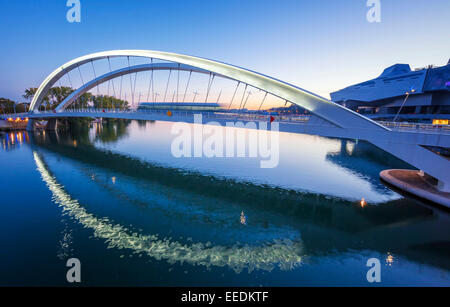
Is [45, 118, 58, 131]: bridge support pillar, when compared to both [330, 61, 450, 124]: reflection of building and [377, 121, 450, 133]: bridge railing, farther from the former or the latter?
[330, 61, 450, 124]: reflection of building

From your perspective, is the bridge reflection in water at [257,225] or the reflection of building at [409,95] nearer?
the bridge reflection in water at [257,225]

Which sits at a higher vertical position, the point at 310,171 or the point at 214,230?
the point at 310,171

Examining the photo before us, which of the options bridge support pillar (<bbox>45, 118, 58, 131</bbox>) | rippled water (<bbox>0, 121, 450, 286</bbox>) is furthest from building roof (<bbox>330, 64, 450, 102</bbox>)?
bridge support pillar (<bbox>45, 118, 58, 131</bbox>)

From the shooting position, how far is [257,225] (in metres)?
11.1

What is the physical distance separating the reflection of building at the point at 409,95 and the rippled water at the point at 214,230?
3792 cm

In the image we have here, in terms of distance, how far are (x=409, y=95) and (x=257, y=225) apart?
201 ft

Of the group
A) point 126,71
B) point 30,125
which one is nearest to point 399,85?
point 126,71

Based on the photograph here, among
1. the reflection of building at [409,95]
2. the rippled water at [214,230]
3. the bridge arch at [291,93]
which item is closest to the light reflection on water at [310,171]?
the rippled water at [214,230]

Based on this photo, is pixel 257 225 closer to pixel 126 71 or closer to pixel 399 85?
pixel 126 71

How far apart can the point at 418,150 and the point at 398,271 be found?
313 inches

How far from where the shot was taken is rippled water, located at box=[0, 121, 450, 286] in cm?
754

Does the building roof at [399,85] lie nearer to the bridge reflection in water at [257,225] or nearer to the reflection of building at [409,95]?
the reflection of building at [409,95]

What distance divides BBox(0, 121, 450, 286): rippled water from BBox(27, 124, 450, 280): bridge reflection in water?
55mm

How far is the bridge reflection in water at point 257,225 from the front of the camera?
8617 millimetres
